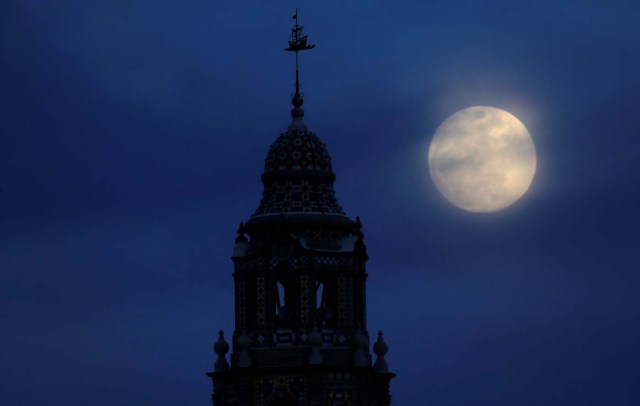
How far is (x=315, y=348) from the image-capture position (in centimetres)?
10912

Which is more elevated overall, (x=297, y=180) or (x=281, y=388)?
(x=297, y=180)

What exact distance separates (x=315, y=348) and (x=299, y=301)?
2.22 metres

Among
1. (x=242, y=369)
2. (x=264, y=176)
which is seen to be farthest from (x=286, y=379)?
(x=264, y=176)

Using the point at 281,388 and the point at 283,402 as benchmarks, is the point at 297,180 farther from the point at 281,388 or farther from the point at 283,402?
the point at 283,402

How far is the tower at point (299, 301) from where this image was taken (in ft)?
359

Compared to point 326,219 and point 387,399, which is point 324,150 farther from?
point 387,399

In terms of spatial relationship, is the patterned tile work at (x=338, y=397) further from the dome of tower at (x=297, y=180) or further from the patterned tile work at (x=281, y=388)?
the dome of tower at (x=297, y=180)

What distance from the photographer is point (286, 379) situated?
109 meters

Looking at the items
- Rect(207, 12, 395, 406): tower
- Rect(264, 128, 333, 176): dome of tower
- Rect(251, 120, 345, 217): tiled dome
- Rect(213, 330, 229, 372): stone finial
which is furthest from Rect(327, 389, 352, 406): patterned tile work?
Rect(264, 128, 333, 176): dome of tower

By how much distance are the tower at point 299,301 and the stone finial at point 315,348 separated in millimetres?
41

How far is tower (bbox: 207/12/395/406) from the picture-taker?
109 meters

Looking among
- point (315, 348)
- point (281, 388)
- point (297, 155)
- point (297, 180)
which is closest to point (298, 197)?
point (297, 180)

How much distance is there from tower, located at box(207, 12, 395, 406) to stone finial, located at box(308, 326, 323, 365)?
41mm

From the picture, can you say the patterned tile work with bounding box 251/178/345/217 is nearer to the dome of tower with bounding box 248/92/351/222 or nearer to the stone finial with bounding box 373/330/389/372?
the dome of tower with bounding box 248/92/351/222
